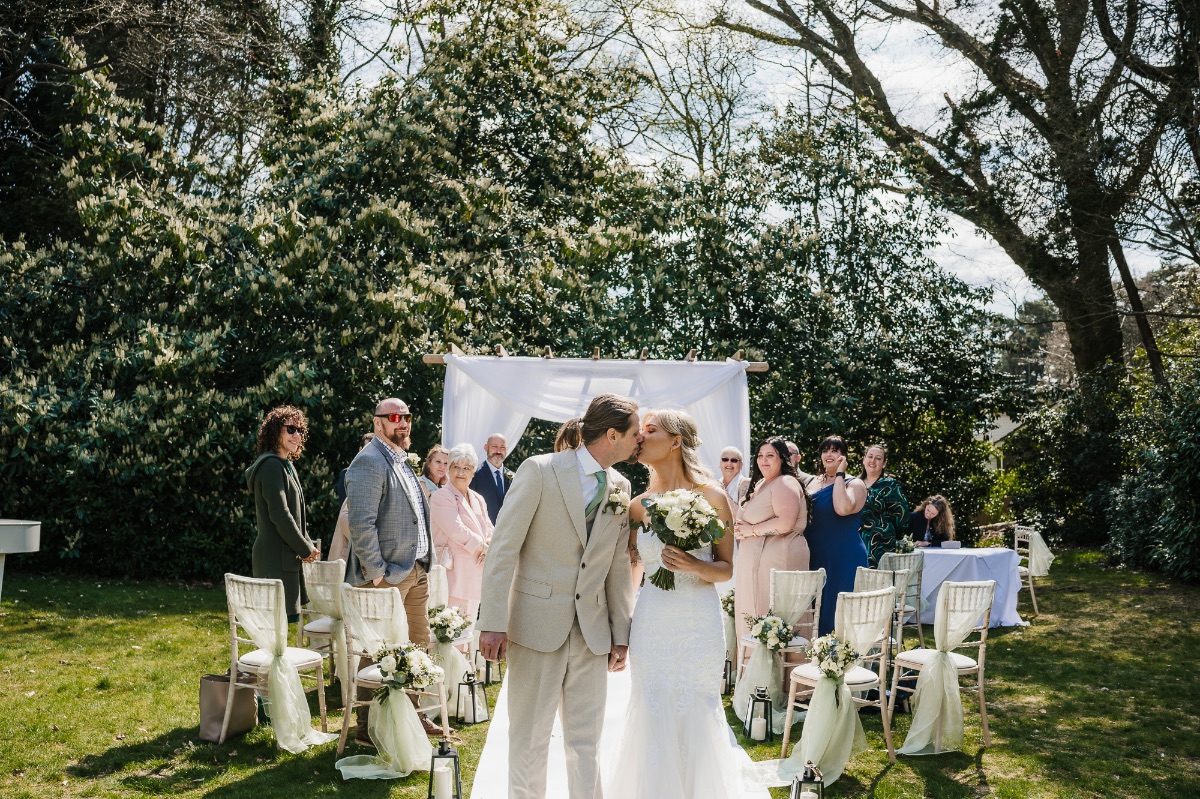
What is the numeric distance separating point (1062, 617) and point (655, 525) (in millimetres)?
9178

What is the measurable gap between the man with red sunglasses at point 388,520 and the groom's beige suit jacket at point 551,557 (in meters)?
2.27

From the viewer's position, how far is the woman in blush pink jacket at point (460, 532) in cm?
761

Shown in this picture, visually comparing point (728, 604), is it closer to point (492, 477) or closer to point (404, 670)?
point (492, 477)

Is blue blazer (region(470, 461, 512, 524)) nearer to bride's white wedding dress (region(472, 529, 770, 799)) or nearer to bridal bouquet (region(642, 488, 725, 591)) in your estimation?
bride's white wedding dress (region(472, 529, 770, 799))

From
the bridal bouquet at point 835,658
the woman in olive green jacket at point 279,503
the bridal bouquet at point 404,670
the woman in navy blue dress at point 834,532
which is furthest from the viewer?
the woman in navy blue dress at point 834,532

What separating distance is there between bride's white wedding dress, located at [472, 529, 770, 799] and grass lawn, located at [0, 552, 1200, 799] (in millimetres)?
1269

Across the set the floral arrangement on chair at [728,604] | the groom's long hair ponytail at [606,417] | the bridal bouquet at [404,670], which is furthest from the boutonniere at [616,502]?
the floral arrangement on chair at [728,604]

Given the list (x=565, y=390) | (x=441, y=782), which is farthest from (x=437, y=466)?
(x=441, y=782)

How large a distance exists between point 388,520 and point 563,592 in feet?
8.12

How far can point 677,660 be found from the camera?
443cm

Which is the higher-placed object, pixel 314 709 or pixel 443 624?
pixel 443 624

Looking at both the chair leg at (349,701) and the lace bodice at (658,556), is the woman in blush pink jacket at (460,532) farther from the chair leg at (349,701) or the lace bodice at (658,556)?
the lace bodice at (658,556)

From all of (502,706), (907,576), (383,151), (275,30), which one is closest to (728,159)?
(383,151)

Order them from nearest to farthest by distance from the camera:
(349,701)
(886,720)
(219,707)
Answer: (349,701), (886,720), (219,707)
